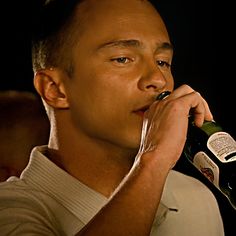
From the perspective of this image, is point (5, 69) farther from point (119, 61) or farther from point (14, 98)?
point (119, 61)

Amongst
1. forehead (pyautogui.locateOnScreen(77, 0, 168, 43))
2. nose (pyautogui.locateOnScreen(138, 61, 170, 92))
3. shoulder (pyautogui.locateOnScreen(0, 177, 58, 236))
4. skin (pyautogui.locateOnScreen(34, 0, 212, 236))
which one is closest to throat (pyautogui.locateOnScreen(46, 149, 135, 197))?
skin (pyautogui.locateOnScreen(34, 0, 212, 236))

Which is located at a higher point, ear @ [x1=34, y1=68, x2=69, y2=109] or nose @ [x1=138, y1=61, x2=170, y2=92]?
nose @ [x1=138, y1=61, x2=170, y2=92]

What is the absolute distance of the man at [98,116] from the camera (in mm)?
1173

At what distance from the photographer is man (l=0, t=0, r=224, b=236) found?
1.17m

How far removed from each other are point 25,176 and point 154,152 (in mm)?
501

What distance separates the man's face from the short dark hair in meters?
0.05

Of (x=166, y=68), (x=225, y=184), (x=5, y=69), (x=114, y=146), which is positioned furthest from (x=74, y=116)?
(x=5, y=69)

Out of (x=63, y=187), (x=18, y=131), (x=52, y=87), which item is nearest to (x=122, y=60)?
(x=52, y=87)

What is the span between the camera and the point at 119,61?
141cm

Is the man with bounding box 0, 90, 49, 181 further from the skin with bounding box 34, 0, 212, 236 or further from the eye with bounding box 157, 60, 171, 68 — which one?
the eye with bounding box 157, 60, 171, 68

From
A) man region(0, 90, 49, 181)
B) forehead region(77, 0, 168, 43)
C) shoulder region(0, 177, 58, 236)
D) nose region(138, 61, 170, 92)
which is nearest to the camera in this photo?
shoulder region(0, 177, 58, 236)

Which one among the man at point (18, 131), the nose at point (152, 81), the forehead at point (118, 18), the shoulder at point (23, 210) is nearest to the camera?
the shoulder at point (23, 210)

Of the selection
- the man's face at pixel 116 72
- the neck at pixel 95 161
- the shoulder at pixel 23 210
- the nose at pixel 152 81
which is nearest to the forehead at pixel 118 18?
the man's face at pixel 116 72

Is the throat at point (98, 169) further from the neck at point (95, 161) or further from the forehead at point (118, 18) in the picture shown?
the forehead at point (118, 18)
